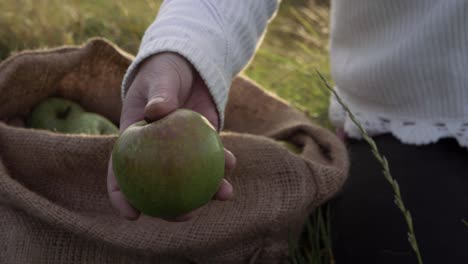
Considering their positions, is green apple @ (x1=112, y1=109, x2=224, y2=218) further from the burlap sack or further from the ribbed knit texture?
the ribbed knit texture

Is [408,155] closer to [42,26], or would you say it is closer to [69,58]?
[69,58]

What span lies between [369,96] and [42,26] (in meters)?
2.22

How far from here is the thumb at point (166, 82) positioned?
4.04ft

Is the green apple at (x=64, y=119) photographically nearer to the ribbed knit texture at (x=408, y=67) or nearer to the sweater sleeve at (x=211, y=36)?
the sweater sleeve at (x=211, y=36)

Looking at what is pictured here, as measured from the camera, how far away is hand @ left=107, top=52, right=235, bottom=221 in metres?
1.36

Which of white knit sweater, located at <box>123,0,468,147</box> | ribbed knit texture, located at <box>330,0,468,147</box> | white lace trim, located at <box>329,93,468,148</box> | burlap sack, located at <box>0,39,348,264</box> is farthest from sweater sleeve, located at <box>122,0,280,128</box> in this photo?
white lace trim, located at <box>329,93,468,148</box>

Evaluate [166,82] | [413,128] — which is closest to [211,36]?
[166,82]

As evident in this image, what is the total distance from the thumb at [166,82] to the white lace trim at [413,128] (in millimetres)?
622

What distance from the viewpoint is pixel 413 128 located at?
1.76 m

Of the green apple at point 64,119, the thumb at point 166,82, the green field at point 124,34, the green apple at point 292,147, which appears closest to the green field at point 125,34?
the green field at point 124,34

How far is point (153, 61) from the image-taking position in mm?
1479

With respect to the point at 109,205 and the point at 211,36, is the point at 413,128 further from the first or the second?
the point at 109,205

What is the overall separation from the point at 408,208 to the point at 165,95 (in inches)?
31.8

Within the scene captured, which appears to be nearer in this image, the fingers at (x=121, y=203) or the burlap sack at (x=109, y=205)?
the fingers at (x=121, y=203)
